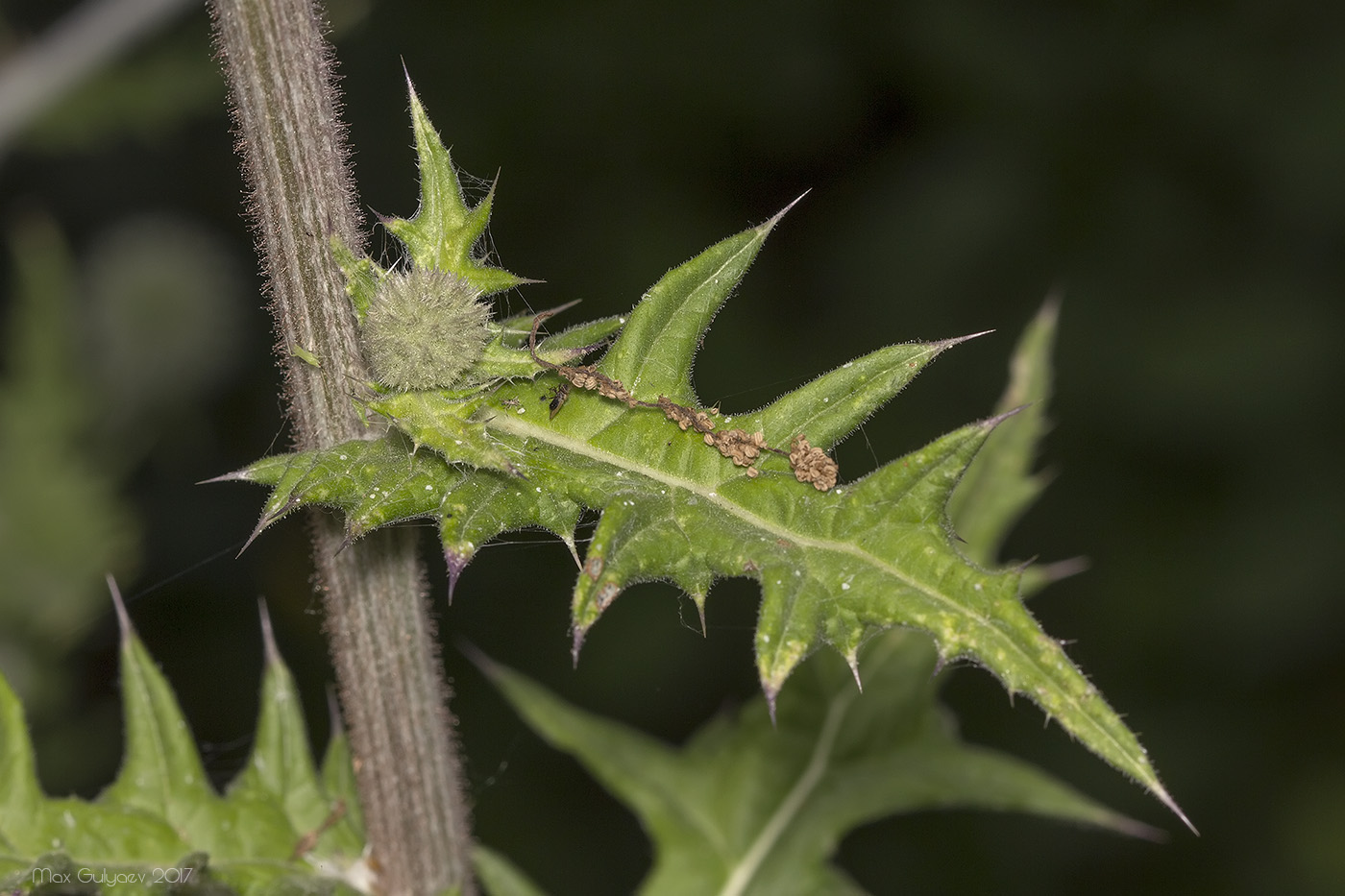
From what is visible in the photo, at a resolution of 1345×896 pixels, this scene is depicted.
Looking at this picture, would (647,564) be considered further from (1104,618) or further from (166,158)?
(166,158)

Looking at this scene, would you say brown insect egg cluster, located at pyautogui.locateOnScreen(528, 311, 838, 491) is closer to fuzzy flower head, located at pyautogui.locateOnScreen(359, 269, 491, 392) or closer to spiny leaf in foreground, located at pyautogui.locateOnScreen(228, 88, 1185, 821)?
spiny leaf in foreground, located at pyautogui.locateOnScreen(228, 88, 1185, 821)

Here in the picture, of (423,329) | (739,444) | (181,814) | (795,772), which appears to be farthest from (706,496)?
(795,772)

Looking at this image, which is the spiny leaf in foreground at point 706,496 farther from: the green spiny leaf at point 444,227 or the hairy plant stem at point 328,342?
the hairy plant stem at point 328,342

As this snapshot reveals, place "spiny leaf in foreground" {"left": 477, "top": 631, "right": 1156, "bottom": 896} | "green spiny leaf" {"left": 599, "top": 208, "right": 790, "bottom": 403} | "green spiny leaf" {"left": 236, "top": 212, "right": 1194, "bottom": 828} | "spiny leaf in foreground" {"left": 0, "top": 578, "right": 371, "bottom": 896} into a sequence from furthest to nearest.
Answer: "spiny leaf in foreground" {"left": 477, "top": 631, "right": 1156, "bottom": 896}
"spiny leaf in foreground" {"left": 0, "top": 578, "right": 371, "bottom": 896}
"green spiny leaf" {"left": 599, "top": 208, "right": 790, "bottom": 403}
"green spiny leaf" {"left": 236, "top": 212, "right": 1194, "bottom": 828}

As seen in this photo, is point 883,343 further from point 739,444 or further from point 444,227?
point 444,227

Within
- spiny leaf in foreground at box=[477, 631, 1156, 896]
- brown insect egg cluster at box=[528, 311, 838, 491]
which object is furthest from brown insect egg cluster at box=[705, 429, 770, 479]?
spiny leaf in foreground at box=[477, 631, 1156, 896]

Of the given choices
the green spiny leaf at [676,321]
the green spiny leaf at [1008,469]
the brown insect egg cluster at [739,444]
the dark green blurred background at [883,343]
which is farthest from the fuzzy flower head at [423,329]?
the dark green blurred background at [883,343]
